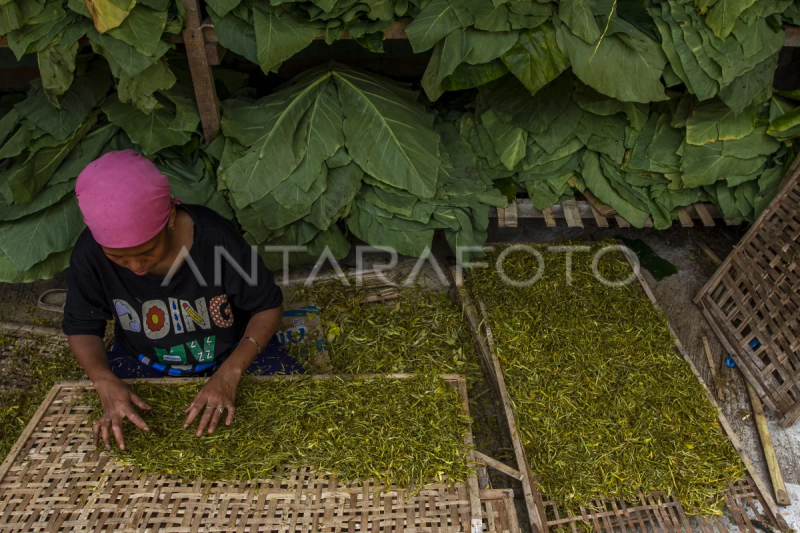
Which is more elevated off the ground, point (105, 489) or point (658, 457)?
point (658, 457)

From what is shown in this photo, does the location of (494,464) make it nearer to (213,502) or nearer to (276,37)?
(213,502)

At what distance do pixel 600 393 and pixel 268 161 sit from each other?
1703 mm

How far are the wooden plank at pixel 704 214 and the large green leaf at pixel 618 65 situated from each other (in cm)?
92

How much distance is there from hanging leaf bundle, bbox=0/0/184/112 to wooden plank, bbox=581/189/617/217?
2.12 meters

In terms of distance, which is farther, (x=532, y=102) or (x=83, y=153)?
(x=532, y=102)

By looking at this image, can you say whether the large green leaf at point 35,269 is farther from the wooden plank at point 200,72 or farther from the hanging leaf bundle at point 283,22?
the hanging leaf bundle at point 283,22

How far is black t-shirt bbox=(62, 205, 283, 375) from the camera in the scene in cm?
206

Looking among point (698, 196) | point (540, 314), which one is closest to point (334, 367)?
point (540, 314)

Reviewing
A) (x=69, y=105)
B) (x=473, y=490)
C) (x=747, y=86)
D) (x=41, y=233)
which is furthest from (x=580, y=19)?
(x=41, y=233)

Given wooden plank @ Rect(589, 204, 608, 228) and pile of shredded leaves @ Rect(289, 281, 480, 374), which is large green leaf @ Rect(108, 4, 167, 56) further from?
wooden plank @ Rect(589, 204, 608, 228)

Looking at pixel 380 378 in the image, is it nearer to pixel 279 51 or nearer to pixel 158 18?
pixel 279 51

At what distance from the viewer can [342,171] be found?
292 cm

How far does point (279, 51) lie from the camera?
2.48 m

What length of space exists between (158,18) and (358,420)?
1652 mm
